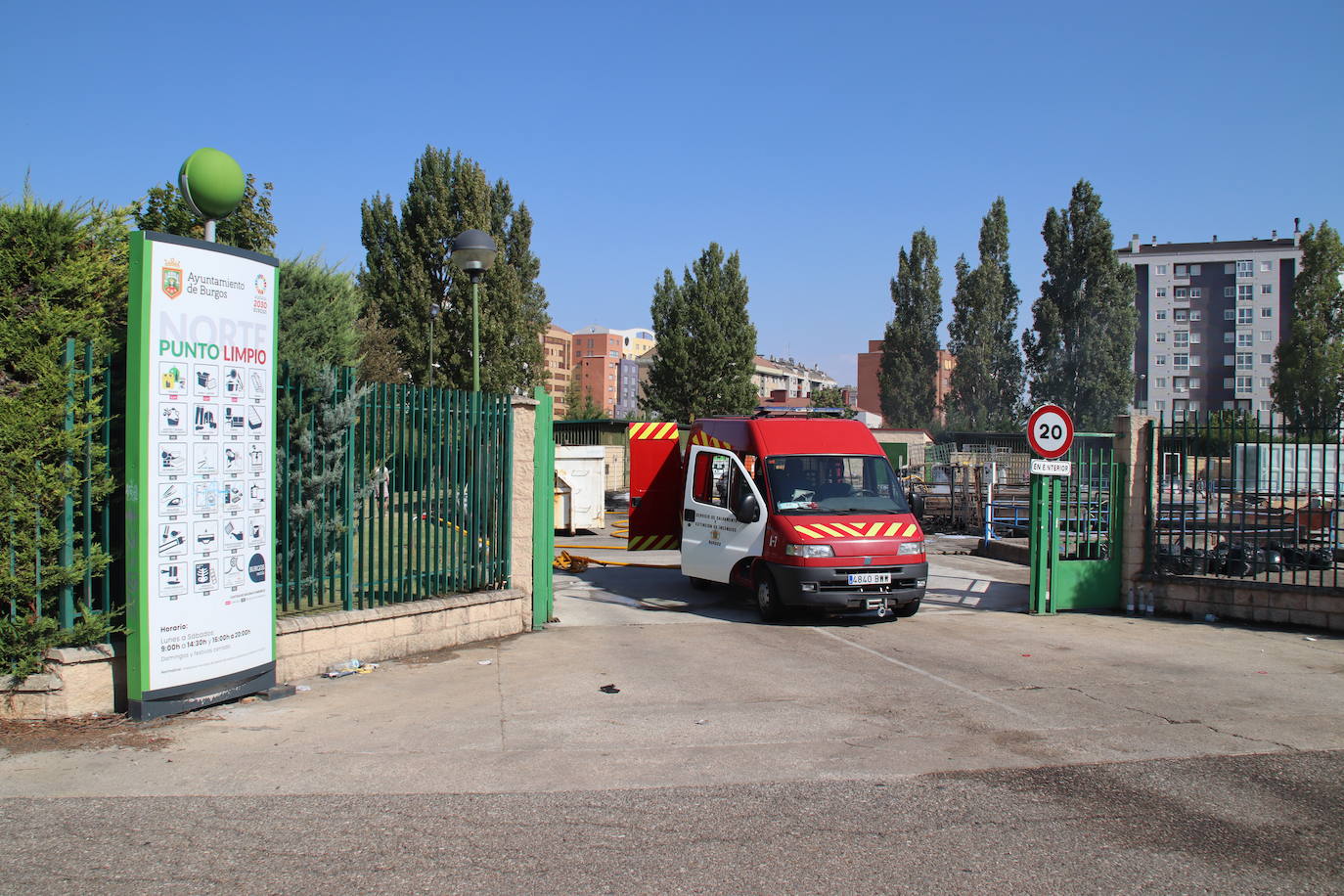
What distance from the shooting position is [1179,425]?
11867mm

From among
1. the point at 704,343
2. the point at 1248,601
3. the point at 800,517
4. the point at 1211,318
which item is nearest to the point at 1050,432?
the point at 1248,601

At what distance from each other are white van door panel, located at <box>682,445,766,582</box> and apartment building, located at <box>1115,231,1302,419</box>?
80.6 m

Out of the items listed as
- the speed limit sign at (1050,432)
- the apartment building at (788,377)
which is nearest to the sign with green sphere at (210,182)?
the speed limit sign at (1050,432)

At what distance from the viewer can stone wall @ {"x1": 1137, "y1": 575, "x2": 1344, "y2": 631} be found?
11.1m

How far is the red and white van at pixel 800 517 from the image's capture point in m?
10.9

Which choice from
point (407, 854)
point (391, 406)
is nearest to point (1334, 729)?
point (407, 854)

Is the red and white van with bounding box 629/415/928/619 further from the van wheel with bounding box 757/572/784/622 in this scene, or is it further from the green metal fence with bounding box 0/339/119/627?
the green metal fence with bounding box 0/339/119/627

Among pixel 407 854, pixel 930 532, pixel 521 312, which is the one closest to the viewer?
pixel 407 854

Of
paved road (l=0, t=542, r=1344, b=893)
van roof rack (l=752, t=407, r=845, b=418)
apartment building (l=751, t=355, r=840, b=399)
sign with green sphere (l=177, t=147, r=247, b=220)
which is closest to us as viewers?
paved road (l=0, t=542, r=1344, b=893)

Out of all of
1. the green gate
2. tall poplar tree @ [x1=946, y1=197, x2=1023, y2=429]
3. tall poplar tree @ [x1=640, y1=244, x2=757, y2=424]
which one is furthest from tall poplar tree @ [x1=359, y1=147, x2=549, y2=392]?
tall poplar tree @ [x1=946, y1=197, x2=1023, y2=429]

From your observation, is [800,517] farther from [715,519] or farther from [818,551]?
[715,519]

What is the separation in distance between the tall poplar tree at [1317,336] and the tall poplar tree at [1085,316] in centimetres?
1014

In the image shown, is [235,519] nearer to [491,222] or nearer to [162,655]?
[162,655]

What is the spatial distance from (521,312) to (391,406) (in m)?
31.9
